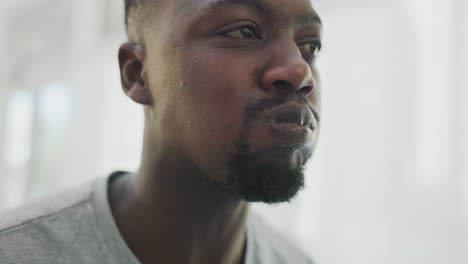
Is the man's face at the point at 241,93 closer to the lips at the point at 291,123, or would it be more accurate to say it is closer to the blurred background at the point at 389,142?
the lips at the point at 291,123

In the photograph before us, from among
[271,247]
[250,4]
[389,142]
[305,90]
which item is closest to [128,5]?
→ [250,4]

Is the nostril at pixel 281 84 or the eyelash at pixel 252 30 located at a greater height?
the eyelash at pixel 252 30

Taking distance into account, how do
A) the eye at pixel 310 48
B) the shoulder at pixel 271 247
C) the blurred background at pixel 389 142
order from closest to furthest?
the eye at pixel 310 48, the shoulder at pixel 271 247, the blurred background at pixel 389 142

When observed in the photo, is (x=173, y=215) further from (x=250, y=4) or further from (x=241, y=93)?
(x=250, y=4)

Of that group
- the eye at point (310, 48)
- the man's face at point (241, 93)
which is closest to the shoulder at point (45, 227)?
the man's face at point (241, 93)

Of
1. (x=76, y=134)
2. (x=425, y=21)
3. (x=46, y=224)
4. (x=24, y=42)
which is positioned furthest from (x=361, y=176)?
(x=24, y=42)

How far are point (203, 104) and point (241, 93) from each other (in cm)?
7

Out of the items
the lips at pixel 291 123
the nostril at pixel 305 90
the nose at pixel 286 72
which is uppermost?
the nose at pixel 286 72

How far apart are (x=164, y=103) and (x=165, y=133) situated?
2.1 inches

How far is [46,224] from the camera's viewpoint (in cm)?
75

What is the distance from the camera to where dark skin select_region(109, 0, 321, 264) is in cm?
70

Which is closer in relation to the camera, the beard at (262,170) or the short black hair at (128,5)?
the beard at (262,170)

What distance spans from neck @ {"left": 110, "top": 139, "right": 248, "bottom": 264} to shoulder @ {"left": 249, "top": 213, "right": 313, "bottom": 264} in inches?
5.6

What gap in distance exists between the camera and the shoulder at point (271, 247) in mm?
938
